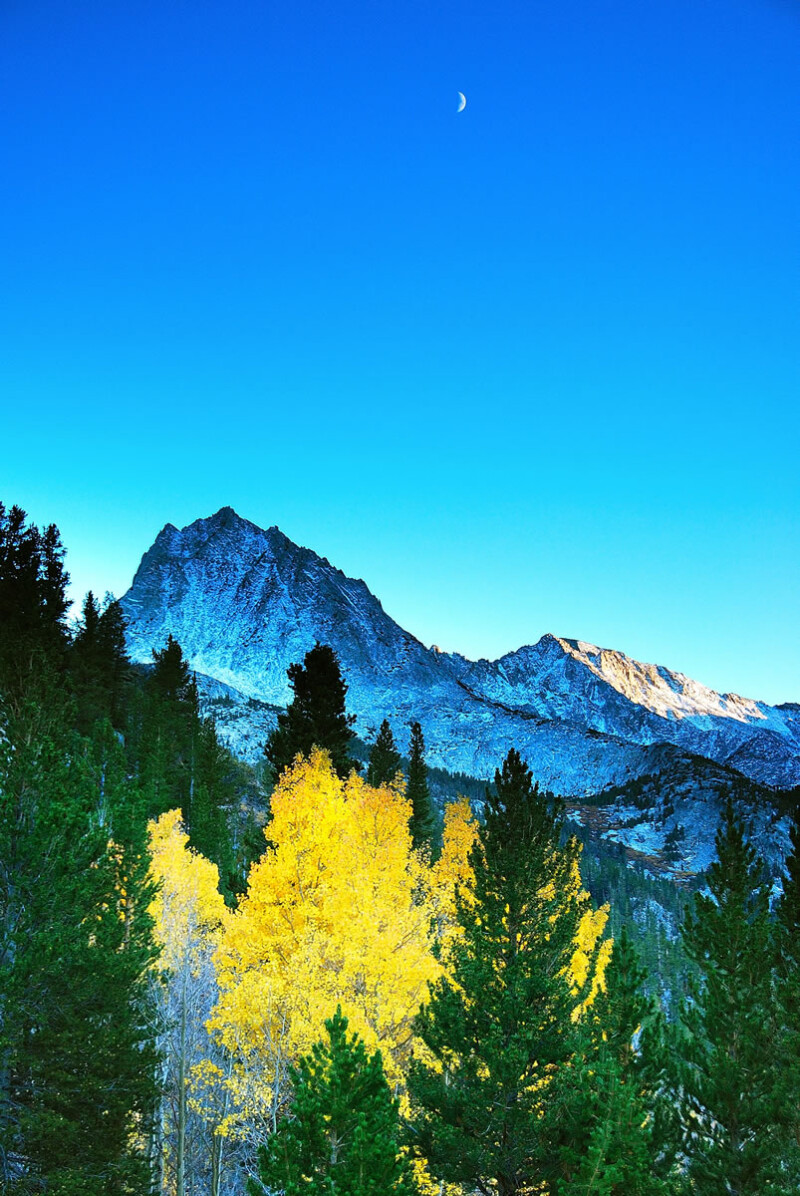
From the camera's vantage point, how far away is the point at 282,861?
21344 millimetres

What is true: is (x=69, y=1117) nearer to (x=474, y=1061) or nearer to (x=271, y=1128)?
Answer: (x=271, y=1128)

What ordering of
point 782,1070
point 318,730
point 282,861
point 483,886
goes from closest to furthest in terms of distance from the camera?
1. point 782,1070
2. point 483,886
3. point 282,861
4. point 318,730

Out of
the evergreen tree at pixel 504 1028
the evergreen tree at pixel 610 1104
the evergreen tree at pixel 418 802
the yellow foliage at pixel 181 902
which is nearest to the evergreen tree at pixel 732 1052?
the evergreen tree at pixel 610 1104

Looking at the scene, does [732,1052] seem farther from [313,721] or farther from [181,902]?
[313,721]

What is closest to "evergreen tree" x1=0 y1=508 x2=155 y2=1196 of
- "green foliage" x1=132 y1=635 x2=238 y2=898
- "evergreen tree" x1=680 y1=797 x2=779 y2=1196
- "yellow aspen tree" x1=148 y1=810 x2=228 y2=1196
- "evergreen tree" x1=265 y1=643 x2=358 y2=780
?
"yellow aspen tree" x1=148 y1=810 x2=228 y2=1196

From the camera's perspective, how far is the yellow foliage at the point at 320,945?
18.2 meters

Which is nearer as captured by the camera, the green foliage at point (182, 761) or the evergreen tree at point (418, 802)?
the green foliage at point (182, 761)

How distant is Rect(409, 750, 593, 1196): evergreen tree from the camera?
44.1 feet

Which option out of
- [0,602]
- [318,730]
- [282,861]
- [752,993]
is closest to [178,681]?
[0,602]

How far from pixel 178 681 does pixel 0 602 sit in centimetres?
2697

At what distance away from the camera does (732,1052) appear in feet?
52.7

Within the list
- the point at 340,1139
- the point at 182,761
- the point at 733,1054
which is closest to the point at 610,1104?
the point at 340,1139

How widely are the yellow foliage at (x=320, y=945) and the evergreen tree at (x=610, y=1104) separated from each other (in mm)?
5380

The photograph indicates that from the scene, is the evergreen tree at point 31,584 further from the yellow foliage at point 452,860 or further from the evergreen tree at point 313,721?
the yellow foliage at point 452,860
